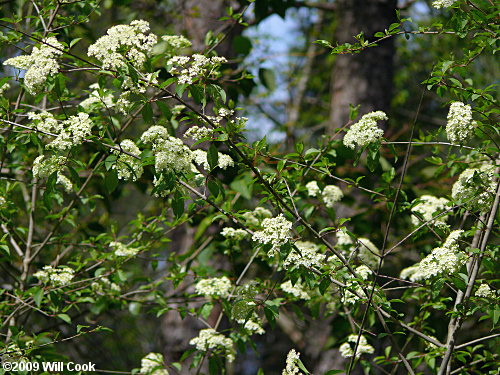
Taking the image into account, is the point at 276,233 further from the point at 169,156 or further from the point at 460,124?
the point at 460,124

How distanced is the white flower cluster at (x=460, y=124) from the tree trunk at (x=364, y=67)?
6.57 feet

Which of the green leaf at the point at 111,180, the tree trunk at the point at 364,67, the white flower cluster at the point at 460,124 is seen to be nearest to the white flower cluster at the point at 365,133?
the white flower cluster at the point at 460,124

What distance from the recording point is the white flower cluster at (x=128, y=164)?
1.97 meters

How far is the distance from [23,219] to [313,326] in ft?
8.91

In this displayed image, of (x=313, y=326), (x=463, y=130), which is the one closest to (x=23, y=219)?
(x=313, y=326)

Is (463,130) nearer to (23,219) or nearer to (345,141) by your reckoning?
(345,141)

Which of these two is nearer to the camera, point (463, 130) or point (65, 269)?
point (463, 130)

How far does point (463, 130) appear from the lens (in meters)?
1.95

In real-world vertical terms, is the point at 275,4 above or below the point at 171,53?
above

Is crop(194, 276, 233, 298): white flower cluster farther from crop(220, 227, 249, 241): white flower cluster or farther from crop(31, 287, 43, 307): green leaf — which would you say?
crop(31, 287, 43, 307): green leaf

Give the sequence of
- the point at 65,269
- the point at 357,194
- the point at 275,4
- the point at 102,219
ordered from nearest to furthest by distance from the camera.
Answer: the point at 65,269
the point at 275,4
the point at 357,194
the point at 102,219

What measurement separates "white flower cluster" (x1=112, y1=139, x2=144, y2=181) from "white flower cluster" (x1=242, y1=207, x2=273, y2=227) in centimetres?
74

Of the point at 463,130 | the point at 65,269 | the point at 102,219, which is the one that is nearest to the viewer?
the point at 463,130

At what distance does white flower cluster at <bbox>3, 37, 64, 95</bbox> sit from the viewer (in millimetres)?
Result: 2072
